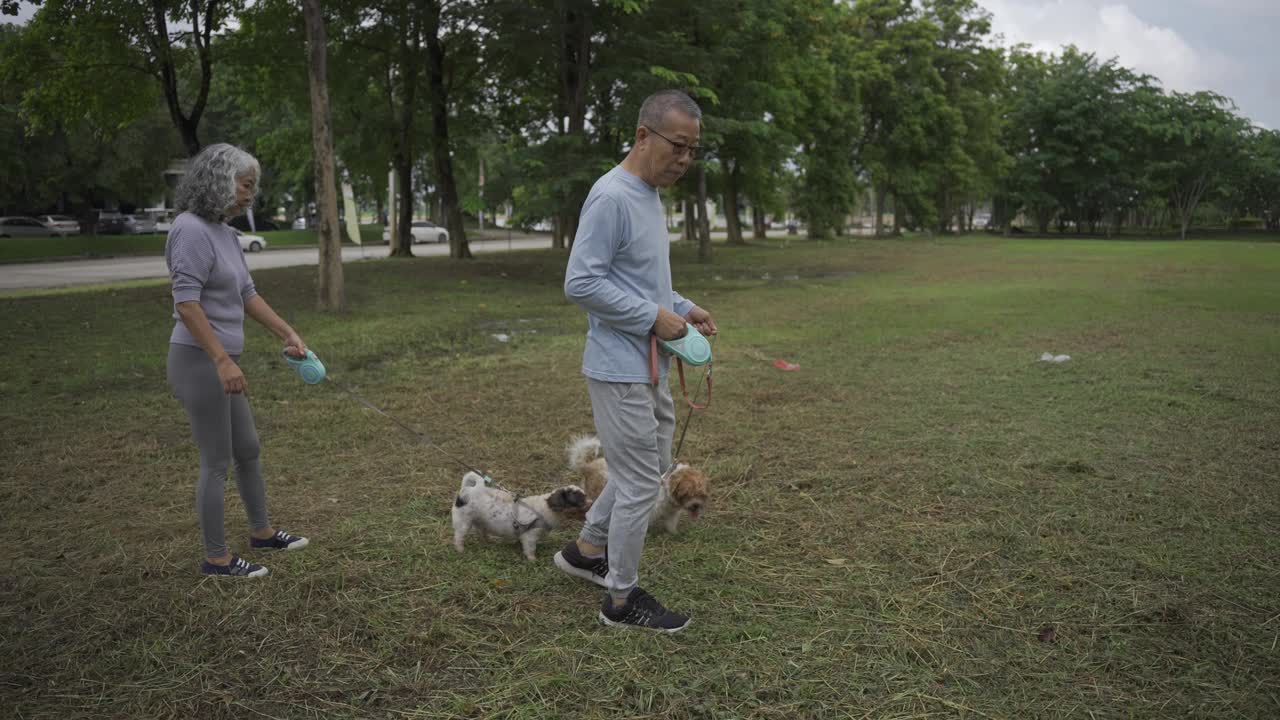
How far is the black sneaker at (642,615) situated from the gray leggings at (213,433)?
1.79 m

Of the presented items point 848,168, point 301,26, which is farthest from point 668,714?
point 848,168

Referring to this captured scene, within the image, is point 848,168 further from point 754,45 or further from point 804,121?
point 754,45

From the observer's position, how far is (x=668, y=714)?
2.87 metres

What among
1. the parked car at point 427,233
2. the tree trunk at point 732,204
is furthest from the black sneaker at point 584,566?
the parked car at point 427,233

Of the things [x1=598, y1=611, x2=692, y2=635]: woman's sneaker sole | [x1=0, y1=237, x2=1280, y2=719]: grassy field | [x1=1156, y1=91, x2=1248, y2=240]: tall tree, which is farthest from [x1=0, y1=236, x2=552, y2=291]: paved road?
[x1=1156, y1=91, x2=1248, y2=240]: tall tree

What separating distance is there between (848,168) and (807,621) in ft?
145

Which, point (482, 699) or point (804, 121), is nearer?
point (482, 699)

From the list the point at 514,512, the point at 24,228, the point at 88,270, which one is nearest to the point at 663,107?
the point at 514,512

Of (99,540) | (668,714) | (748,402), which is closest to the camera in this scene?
(668,714)

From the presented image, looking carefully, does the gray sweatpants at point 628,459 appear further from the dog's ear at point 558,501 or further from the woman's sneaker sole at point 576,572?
the dog's ear at point 558,501

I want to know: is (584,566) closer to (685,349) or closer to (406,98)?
(685,349)

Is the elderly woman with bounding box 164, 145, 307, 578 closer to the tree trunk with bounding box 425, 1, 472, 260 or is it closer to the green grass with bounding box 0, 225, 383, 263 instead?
the tree trunk with bounding box 425, 1, 472, 260

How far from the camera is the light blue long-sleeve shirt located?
3020mm

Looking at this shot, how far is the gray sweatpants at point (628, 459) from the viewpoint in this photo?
3.15 meters
